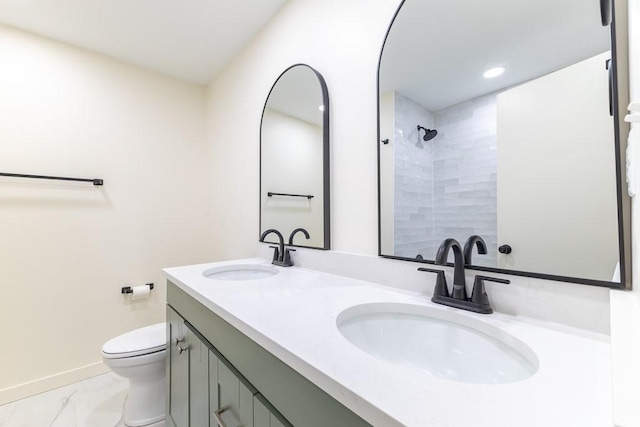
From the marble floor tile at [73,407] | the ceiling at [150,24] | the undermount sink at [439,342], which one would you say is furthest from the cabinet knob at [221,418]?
the ceiling at [150,24]

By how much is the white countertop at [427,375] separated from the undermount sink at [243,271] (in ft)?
1.99

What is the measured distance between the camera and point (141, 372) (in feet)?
4.70

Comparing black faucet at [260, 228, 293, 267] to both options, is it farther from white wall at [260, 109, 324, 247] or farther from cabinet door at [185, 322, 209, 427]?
cabinet door at [185, 322, 209, 427]

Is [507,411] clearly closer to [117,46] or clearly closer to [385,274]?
[385,274]

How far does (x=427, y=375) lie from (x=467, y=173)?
25.4 inches

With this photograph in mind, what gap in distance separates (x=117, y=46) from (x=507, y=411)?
268 centimetres

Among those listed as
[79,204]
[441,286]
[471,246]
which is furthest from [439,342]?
[79,204]

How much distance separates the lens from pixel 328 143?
1.30m

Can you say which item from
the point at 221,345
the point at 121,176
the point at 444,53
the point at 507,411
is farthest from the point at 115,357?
the point at 444,53

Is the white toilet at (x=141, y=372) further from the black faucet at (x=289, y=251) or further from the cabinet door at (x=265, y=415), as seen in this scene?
the cabinet door at (x=265, y=415)

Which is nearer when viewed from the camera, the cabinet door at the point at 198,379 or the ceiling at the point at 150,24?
the cabinet door at the point at 198,379

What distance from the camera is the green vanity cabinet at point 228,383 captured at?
0.51 metres

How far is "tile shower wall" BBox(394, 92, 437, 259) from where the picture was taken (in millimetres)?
958

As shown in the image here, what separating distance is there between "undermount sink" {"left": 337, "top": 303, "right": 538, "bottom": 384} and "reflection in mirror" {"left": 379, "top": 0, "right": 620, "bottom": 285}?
0.20 m
